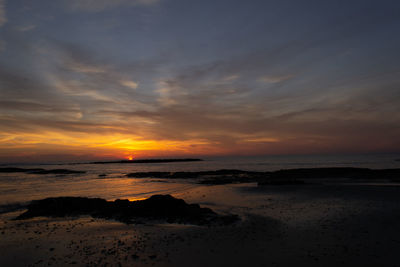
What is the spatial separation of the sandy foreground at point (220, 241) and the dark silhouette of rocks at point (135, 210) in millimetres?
953

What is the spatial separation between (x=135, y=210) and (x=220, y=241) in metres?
7.08

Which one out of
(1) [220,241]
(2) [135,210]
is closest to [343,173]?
(2) [135,210]

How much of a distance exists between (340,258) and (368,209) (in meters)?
9.48

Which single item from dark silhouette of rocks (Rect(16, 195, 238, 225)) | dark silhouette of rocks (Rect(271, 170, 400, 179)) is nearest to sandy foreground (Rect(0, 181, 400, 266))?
dark silhouette of rocks (Rect(16, 195, 238, 225))

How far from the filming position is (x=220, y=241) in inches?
406

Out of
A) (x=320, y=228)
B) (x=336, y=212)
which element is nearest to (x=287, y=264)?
(x=320, y=228)

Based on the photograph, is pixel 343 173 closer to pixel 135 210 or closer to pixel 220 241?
pixel 135 210

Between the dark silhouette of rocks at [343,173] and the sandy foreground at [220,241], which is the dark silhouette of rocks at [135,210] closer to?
the sandy foreground at [220,241]

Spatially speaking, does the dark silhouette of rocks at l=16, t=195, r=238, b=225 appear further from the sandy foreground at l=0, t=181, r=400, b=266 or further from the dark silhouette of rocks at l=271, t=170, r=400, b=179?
the dark silhouette of rocks at l=271, t=170, r=400, b=179

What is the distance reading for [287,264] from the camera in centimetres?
795

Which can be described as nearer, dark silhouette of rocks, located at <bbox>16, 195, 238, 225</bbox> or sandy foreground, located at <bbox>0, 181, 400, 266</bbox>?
sandy foreground, located at <bbox>0, 181, 400, 266</bbox>

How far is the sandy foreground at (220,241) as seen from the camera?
839 cm

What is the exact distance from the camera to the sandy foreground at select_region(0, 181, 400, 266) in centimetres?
839

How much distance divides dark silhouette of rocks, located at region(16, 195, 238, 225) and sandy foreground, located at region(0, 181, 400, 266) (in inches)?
37.5
